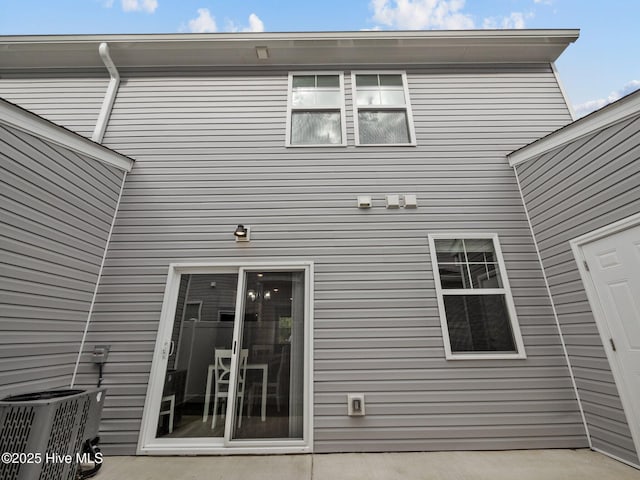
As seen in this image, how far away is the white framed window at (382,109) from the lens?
3.59m

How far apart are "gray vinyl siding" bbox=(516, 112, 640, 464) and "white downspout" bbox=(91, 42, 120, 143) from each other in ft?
18.0

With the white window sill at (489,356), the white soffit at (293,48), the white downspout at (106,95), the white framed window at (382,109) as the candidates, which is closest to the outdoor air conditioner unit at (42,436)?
the white downspout at (106,95)

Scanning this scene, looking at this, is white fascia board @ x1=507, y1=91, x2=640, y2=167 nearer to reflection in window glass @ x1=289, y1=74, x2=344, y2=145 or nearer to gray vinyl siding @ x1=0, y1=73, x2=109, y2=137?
reflection in window glass @ x1=289, y1=74, x2=344, y2=145

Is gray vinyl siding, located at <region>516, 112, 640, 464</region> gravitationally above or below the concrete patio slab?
above

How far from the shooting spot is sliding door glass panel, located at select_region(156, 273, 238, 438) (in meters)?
2.58

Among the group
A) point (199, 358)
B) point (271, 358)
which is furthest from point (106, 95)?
point (271, 358)

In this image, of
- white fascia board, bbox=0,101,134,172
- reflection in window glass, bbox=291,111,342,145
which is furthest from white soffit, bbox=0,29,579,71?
white fascia board, bbox=0,101,134,172

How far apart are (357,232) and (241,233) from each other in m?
1.33

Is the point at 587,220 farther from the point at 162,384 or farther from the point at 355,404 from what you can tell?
the point at 162,384

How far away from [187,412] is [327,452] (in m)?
1.41

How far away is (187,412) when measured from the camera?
8.55ft

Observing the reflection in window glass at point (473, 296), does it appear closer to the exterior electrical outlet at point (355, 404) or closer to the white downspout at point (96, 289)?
the exterior electrical outlet at point (355, 404)

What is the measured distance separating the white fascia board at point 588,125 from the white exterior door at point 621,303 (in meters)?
0.99

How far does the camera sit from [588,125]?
2.52 meters
